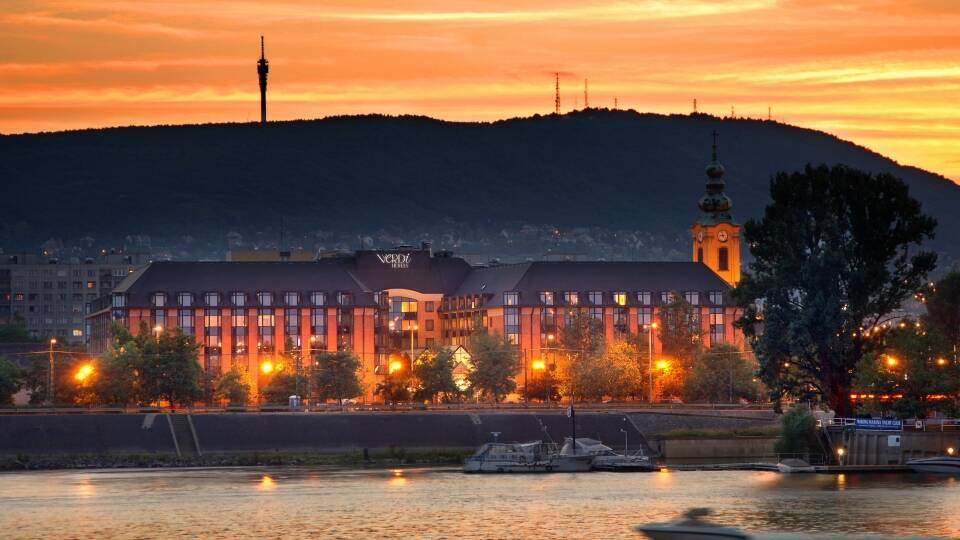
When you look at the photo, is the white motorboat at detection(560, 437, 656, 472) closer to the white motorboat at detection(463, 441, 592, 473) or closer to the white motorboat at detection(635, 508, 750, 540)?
the white motorboat at detection(463, 441, 592, 473)

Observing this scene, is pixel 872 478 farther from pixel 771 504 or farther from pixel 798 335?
pixel 771 504

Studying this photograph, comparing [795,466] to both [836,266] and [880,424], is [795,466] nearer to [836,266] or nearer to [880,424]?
[880,424]

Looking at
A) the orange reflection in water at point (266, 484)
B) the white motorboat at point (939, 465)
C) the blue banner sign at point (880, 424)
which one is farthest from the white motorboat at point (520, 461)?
the white motorboat at point (939, 465)

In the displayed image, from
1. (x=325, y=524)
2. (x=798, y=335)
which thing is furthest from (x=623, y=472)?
(x=325, y=524)

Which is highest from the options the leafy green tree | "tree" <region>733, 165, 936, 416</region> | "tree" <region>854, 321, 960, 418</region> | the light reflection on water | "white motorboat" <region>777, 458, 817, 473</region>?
"tree" <region>733, 165, 936, 416</region>

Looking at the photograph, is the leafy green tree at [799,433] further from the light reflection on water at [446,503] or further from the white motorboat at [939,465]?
the white motorboat at [939,465]

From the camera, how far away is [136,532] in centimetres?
13625

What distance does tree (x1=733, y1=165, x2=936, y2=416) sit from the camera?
182 metres

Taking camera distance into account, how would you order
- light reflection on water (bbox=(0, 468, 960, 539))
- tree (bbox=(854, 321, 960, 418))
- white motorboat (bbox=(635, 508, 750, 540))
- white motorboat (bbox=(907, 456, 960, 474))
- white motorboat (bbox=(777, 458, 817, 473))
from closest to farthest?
1. white motorboat (bbox=(635, 508, 750, 540))
2. light reflection on water (bbox=(0, 468, 960, 539))
3. white motorboat (bbox=(907, 456, 960, 474))
4. white motorboat (bbox=(777, 458, 817, 473))
5. tree (bbox=(854, 321, 960, 418))

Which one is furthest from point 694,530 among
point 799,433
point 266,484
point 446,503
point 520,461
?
point 520,461

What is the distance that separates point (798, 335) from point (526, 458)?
29661 millimetres

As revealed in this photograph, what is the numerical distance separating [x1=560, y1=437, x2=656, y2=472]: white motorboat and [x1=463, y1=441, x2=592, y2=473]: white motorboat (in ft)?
2.35

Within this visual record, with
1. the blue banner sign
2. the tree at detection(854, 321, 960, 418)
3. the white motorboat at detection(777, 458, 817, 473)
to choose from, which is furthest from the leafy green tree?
the blue banner sign

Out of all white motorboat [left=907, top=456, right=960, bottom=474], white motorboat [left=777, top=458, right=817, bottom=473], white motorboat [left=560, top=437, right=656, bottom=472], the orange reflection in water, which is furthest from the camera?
white motorboat [left=560, top=437, right=656, bottom=472]
